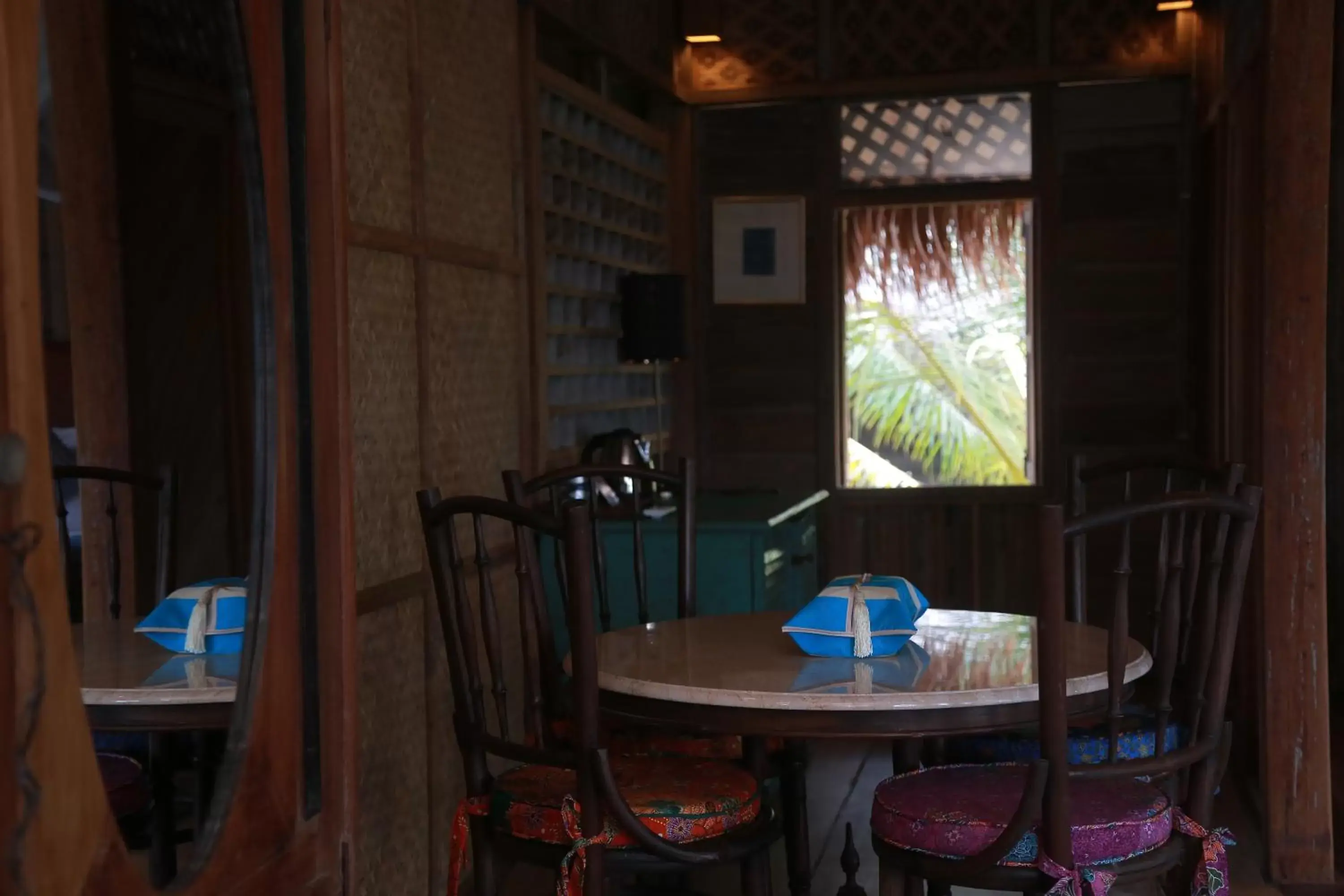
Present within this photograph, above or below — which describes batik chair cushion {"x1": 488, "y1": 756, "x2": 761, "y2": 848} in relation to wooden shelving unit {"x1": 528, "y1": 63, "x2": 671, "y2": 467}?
below

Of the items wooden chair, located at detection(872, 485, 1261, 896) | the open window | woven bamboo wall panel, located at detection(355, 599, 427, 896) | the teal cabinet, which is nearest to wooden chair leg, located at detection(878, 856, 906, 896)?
wooden chair, located at detection(872, 485, 1261, 896)

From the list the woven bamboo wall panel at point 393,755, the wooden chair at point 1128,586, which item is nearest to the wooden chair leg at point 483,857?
the woven bamboo wall panel at point 393,755

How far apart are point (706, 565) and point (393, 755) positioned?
1262 mm

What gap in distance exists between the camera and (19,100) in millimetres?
1142

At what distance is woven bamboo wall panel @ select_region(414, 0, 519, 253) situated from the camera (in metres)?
3.25

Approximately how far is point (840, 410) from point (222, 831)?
4389 millimetres

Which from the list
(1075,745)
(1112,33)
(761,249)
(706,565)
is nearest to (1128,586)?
(1075,745)

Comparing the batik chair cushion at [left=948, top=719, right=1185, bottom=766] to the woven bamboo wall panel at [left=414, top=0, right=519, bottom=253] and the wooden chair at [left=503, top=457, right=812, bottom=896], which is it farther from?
the woven bamboo wall panel at [left=414, top=0, right=519, bottom=253]

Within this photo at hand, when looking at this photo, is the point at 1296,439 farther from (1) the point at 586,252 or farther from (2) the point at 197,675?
(2) the point at 197,675

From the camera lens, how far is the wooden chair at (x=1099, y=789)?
76.5 inches

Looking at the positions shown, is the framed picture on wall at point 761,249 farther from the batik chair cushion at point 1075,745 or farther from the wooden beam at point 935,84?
the batik chair cushion at point 1075,745

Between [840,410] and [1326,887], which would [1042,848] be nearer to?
[1326,887]

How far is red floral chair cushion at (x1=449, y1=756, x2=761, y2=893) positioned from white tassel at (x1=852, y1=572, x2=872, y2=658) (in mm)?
330

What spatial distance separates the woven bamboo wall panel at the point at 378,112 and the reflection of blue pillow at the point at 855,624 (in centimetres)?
124
